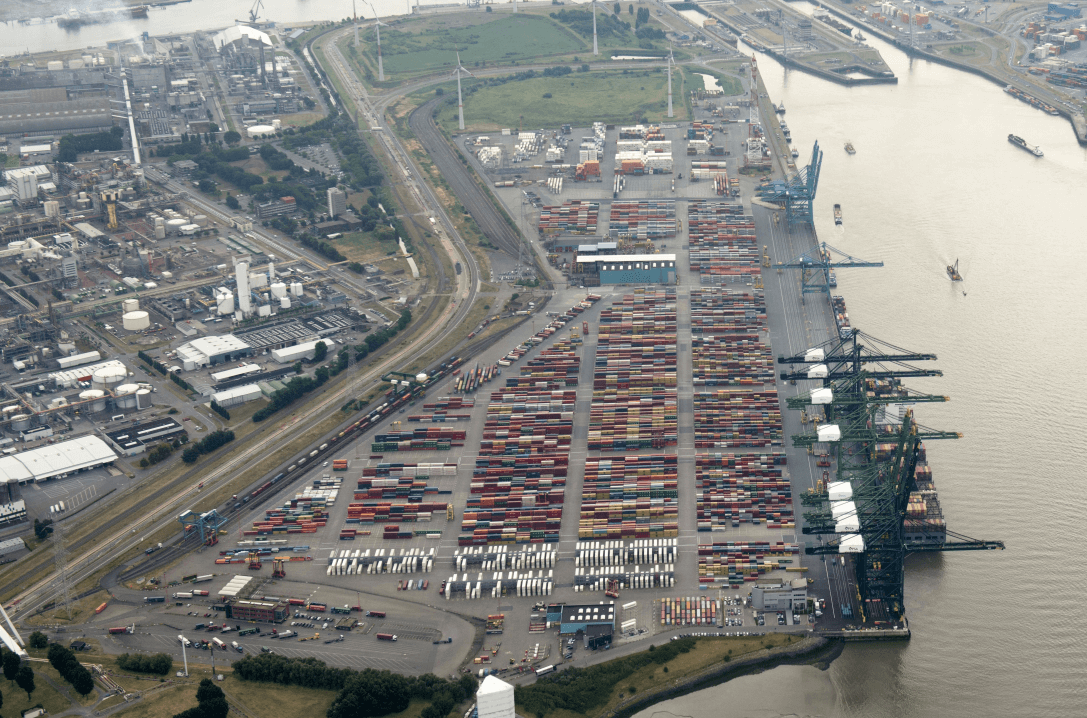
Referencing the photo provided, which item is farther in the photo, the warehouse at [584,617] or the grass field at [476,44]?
the grass field at [476,44]

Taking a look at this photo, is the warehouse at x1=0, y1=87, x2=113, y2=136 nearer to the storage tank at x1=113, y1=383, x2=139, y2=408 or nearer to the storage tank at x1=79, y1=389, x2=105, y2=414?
the storage tank at x1=79, y1=389, x2=105, y2=414

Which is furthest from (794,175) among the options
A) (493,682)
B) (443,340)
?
(493,682)

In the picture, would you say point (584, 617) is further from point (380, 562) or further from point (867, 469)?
point (867, 469)

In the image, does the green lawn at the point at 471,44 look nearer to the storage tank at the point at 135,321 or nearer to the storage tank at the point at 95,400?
the storage tank at the point at 135,321

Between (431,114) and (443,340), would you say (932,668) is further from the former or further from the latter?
(431,114)

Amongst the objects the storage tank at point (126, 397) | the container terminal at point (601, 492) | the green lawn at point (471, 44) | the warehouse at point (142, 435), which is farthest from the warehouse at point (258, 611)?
the green lawn at point (471, 44)
